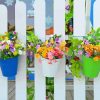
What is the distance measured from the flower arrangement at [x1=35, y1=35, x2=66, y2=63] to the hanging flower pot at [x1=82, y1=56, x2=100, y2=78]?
7.5 inches

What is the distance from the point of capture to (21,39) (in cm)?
234

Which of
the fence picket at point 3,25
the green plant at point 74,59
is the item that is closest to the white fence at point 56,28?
the fence picket at point 3,25

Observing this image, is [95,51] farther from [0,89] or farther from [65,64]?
[0,89]

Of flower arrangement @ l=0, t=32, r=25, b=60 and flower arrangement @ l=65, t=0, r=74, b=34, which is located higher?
flower arrangement @ l=65, t=0, r=74, b=34

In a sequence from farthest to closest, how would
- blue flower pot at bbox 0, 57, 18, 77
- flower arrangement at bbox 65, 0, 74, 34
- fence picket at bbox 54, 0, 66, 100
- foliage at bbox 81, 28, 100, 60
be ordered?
flower arrangement at bbox 65, 0, 74, 34
fence picket at bbox 54, 0, 66, 100
blue flower pot at bbox 0, 57, 18, 77
foliage at bbox 81, 28, 100, 60

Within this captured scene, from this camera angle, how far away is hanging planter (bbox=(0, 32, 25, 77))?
86.0 inches

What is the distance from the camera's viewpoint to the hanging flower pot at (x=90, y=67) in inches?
83.8

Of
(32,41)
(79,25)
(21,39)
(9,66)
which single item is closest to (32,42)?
(32,41)

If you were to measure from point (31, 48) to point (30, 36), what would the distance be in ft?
0.32

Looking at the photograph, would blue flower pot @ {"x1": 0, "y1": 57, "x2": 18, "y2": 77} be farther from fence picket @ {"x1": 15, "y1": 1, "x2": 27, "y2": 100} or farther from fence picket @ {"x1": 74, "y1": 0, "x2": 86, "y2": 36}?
fence picket @ {"x1": 74, "y1": 0, "x2": 86, "y2": 36}

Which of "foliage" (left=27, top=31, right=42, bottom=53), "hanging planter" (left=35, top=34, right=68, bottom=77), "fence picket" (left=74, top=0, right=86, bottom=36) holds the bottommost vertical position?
"hanging planter" (left=35, top=34, right=68, bottom=77)

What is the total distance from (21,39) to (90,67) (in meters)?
0.62

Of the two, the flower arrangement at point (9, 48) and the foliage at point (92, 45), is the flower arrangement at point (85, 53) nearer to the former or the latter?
the foliage at point (92, 45)

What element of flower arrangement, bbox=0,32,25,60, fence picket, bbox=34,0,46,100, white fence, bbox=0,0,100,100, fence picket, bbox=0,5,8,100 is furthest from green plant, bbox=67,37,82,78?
fence picket, bbox=0,5,8,100
